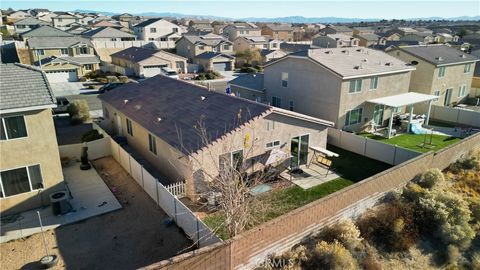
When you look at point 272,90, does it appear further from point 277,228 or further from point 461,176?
point 277,228

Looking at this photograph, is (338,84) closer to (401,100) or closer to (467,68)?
(401,100)

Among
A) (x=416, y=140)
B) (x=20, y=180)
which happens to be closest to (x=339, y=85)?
(x=416, y=140)

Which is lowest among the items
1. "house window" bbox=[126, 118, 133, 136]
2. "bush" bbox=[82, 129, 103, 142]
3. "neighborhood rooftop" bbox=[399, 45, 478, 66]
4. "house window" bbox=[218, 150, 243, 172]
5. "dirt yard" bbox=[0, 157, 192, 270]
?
"dirt yard" bbox=[0, 157, 192, 270]

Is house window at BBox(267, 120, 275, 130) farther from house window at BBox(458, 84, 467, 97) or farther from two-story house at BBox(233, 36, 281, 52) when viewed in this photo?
two-story house at BBox(233, 36, 281, 52)

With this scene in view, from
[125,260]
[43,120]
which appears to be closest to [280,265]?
[125,260]

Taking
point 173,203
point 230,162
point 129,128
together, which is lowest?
point 173,203

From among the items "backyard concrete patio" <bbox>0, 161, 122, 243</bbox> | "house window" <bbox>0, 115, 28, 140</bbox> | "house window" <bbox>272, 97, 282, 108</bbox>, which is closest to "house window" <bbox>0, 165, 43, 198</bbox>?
"backyard concrete patio" <bbox>0, 161, 122, 243</bbox>
